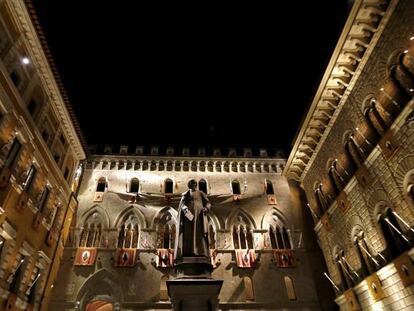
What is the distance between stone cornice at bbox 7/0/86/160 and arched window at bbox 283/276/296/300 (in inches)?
730

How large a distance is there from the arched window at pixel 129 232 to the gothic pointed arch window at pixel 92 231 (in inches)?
62.2

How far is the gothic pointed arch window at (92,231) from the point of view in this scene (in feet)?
72.1

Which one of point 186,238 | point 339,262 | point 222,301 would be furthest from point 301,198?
point 186,238

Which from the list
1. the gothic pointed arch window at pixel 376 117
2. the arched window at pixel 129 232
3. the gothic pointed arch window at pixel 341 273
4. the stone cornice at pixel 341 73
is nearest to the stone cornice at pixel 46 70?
the arched window at pixel 129 232

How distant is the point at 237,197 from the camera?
24.7 meters

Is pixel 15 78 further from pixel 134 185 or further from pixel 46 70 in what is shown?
pixel 134 185

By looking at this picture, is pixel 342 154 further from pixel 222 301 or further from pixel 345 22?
pixel 222 301

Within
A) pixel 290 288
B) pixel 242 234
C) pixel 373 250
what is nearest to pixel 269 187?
pixel 242 234

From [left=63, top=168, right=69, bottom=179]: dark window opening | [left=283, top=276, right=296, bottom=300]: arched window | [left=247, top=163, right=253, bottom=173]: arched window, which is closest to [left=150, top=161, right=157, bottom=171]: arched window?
[left=63, top=168, right=69, bottom=179]: dark window opening

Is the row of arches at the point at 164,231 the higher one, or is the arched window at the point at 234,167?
the arched window at the point at 234,167

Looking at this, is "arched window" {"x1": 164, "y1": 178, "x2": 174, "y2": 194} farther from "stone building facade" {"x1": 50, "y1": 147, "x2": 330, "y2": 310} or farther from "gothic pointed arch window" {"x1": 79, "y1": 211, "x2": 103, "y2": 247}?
"gothic pointed arch window" {"x1": 79, "y1": 211, "x2": 103, "y2": 247}

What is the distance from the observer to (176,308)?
8930mm

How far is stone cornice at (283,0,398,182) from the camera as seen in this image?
49.0 feet

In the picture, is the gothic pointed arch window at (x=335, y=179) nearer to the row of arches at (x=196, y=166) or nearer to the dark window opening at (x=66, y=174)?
the row of arches at (x=196, y=166)
